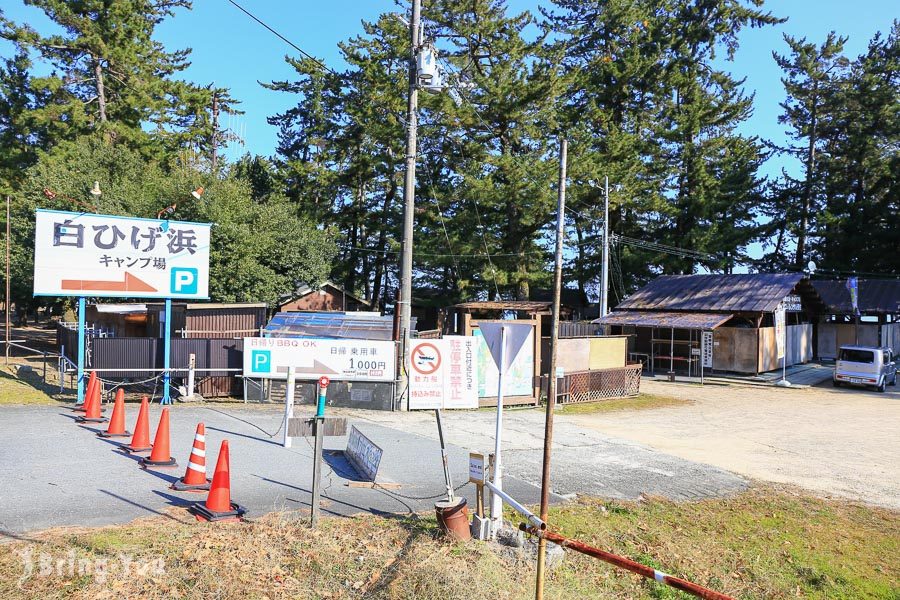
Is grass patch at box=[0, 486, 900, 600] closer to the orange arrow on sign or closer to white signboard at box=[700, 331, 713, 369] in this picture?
the orange arrow on sign


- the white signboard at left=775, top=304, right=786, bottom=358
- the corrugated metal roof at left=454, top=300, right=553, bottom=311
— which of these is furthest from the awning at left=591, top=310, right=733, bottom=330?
the white signboard at left=775, top=304, right=786, bottom=358

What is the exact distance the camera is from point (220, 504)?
7.11 metres

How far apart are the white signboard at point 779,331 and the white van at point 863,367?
4770 millimetres

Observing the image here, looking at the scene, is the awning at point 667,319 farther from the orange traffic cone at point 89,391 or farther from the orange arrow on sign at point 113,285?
the orange traffic cone at point 89,391

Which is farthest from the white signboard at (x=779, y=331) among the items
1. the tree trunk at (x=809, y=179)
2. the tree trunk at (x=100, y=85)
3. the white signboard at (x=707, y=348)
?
the tree trunk at (x=100, y=85)

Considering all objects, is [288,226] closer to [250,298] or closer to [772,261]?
[250,298]

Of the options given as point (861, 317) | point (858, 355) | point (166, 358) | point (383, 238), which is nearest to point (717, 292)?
point (858, 355)

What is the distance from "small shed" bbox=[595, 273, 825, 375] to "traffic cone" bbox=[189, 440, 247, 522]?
972 inches

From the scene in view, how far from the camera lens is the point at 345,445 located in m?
11.2

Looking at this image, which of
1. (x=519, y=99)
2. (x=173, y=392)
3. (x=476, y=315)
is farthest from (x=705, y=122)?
(x=173, y=392)

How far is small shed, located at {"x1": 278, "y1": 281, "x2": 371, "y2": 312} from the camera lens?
29.4 meters

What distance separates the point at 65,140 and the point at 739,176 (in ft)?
132

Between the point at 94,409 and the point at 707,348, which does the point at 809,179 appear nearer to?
the point at 707,348

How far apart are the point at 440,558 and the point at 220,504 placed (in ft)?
8.87
